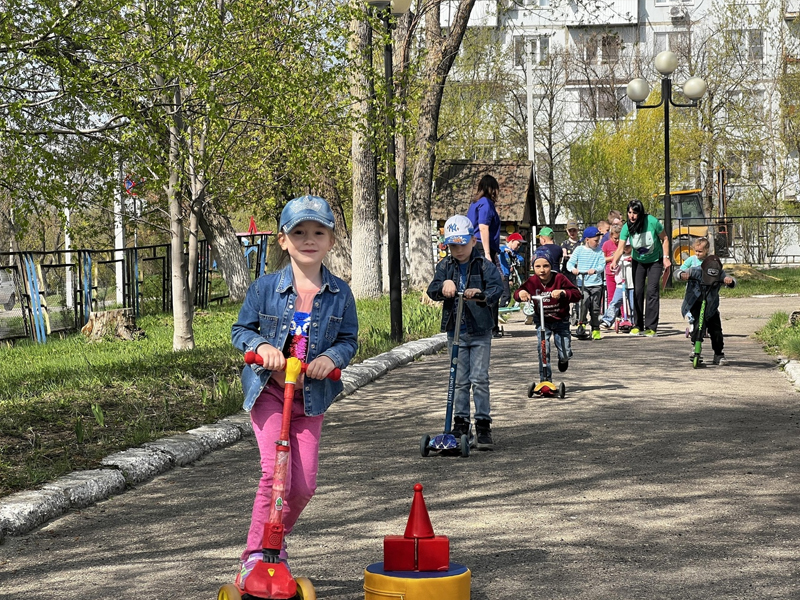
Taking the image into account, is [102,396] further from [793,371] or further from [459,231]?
[793,371]

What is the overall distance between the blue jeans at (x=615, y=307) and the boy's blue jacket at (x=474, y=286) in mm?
10914

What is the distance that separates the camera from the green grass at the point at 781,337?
43.6 ft

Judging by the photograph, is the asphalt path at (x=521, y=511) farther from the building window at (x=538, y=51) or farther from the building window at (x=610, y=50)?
the building window at (x=610, y=50)

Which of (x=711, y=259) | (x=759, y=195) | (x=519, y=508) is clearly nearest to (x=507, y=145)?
(x=759, y=195)

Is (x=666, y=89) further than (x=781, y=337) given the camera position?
Yes

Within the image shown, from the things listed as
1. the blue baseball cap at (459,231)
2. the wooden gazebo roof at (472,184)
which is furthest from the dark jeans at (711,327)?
the wooden gazebo roof at (472,184)

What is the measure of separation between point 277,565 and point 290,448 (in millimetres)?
540

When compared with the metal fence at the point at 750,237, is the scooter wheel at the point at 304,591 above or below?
below

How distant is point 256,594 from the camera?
414 centimetres

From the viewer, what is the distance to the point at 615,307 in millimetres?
19359

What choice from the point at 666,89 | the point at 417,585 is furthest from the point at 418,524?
the point at 666,89

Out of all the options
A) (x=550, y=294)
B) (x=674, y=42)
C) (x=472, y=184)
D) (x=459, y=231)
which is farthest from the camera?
(x=674, y=42)

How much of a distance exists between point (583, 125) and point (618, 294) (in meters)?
45.7

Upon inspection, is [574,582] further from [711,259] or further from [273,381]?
[711,259]
